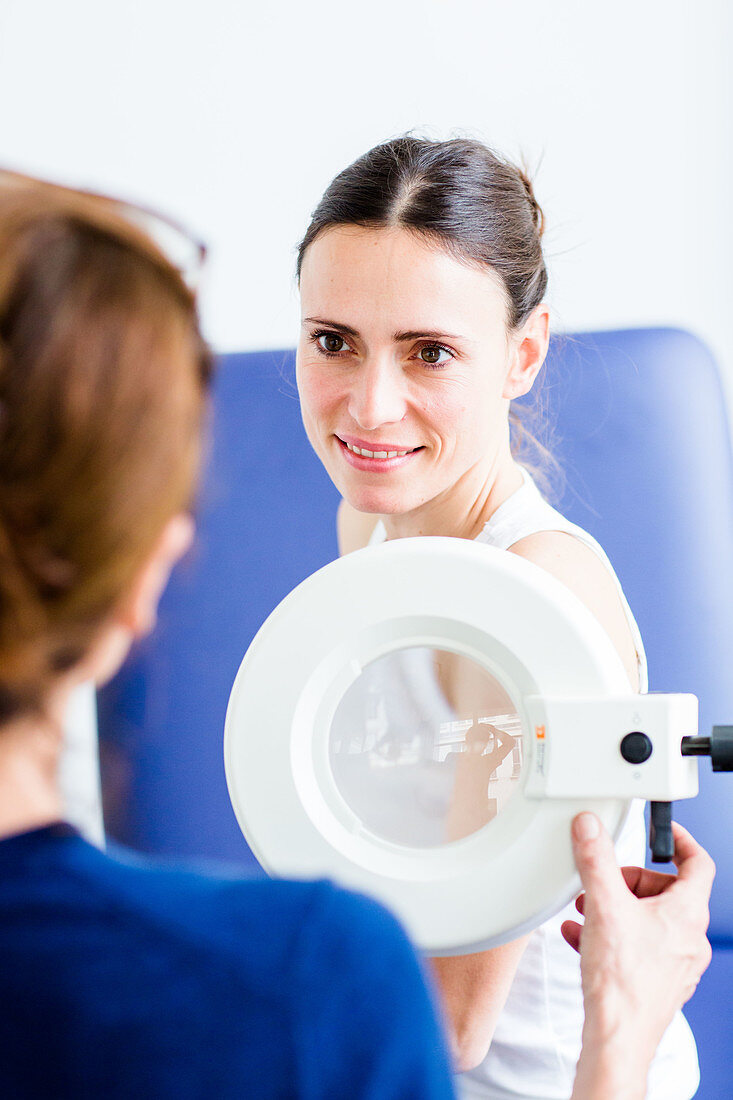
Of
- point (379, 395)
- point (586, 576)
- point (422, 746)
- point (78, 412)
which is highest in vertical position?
point (379, 395)

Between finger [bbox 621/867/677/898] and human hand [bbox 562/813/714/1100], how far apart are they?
26 millimetres

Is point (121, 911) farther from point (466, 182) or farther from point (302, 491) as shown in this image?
point (302, 491)

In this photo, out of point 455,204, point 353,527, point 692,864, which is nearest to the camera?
point 692,864

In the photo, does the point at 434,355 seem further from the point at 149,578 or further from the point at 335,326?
the point at 149,578

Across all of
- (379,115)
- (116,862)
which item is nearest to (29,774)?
(116,862)

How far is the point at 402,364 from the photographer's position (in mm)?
1179

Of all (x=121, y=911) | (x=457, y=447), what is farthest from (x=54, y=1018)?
(x=457, y=447)

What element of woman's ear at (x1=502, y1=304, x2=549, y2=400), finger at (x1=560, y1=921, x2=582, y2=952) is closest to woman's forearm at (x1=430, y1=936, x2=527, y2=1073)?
finger at (x1=560, y1=921, x2=582, y2=952)

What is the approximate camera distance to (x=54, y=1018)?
1.63 feet

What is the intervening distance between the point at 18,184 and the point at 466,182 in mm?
796

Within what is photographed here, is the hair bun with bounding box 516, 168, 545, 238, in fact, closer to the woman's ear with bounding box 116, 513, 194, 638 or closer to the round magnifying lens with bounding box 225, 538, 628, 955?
the round magnifying lens with bounding box 225, 538, 628, 955

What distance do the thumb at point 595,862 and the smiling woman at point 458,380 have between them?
21 centimetres

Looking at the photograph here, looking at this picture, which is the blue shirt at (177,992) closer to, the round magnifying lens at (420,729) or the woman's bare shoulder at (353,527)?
the round magnifying lens at (420,729)

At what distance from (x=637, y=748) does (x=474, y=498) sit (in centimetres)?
45
